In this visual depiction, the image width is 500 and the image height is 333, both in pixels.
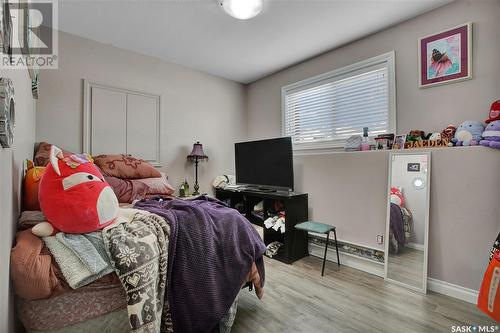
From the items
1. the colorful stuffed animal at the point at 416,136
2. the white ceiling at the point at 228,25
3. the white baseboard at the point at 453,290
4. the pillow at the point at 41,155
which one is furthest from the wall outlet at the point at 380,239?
the pillow at the point at 41,155

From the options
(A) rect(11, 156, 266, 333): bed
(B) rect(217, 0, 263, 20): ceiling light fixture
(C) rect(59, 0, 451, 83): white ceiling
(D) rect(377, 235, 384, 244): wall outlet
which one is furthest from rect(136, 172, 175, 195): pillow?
(D) rect(377, 235, 384, 244): wall outlet

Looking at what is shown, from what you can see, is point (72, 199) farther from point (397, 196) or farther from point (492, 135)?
point (492, 135)

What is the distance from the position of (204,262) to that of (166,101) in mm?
2615

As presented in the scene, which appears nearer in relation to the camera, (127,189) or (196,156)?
(127,189)

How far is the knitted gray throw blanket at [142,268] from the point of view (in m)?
1.15

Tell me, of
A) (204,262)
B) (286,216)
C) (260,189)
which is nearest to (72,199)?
(204,262)

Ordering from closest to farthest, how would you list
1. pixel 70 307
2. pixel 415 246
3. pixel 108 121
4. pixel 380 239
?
pixel 70 307
pixel 415 246
pixel 380 239
pixel 108 121

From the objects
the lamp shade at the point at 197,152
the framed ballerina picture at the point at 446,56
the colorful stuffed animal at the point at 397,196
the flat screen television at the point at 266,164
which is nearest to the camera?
the framed ballerina picture at the point at 446,56

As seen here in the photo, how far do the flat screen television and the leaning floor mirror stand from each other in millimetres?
1076

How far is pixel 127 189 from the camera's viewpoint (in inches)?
93.5

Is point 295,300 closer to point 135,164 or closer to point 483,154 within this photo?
point 483,154

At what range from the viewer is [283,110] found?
3697 millimetres

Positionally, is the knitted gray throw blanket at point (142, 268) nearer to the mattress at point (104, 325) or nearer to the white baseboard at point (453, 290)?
the mattress at point (104, 325)

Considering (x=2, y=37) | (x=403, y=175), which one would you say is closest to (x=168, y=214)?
(x=2, y=37)
